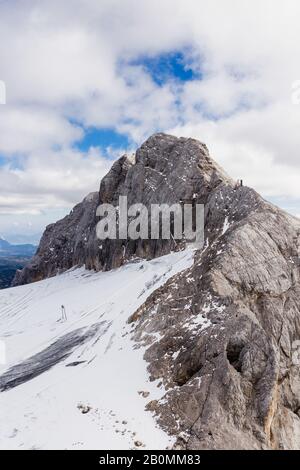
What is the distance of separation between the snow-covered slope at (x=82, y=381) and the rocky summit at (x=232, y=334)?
1254 mm

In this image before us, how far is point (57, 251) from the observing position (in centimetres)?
9419

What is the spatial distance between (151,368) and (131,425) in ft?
16.3

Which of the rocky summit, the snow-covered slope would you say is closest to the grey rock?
the rocky summit

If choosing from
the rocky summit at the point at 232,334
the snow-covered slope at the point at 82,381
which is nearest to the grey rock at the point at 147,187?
the rocky summit at the point at 232,334

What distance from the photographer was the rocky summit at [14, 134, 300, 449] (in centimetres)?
1808

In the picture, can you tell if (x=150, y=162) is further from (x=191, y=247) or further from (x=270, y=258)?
(x=270, y=258)

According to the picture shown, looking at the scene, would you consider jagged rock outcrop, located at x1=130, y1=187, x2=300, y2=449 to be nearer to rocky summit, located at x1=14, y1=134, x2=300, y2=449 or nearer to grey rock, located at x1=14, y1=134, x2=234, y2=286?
rocky summit, located at x1=14, y1=134, x2=300, y2=449

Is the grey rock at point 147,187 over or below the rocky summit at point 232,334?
→ over

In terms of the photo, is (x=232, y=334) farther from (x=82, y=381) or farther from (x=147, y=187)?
(x=147, y=187)

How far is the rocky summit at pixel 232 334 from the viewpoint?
18078 millimetres

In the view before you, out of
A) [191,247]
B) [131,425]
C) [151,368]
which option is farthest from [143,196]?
[131,425]

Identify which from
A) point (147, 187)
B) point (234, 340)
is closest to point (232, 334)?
point (234, 340)

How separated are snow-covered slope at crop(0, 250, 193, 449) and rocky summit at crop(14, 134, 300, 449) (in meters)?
1.25

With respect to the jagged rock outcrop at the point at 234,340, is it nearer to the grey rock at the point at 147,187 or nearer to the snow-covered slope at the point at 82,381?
the snow-covered slope at the point at 82,381
